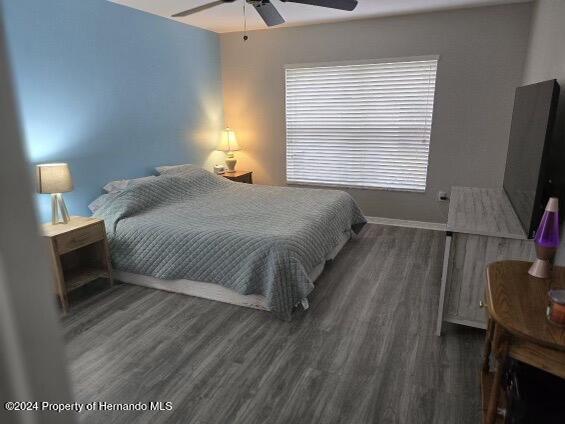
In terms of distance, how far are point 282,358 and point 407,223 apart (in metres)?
2.97

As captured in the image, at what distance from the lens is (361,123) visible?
14.9 ft

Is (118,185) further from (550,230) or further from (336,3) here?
(550,230)

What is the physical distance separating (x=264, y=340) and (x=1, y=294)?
2158 millimetres

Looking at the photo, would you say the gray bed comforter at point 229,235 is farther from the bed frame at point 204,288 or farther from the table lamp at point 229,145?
the table lamp at point 229,145

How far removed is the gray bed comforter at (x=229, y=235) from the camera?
256 cm

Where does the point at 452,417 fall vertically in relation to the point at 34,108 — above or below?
below

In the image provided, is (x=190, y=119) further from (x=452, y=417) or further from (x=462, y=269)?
(x=452, y=417)

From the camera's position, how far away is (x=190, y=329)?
8.17ft

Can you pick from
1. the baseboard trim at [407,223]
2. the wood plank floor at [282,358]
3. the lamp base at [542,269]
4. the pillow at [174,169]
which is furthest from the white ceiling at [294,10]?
the lamp base at [542,269]

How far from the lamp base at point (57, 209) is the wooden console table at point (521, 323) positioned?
2917 millimetres

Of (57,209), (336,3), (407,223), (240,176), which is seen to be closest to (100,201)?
(57,209)

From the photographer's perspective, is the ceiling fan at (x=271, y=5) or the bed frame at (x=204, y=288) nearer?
the ceiling fan at (x=271, y=5)

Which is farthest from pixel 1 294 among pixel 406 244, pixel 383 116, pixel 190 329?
pixel 383 116

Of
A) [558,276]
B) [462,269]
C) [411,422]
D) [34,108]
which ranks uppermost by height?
[34,108]
